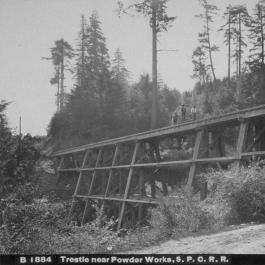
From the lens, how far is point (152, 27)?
97.0 feet

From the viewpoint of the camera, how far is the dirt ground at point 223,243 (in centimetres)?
619

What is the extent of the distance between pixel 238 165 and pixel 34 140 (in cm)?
810

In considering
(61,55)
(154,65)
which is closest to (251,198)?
(154,65)

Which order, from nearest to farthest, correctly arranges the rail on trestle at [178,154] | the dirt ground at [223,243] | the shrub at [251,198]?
1. the dirt ground at [223,243]
2. the shrub at [251,198]
3. the rail on trestle at [178,154]

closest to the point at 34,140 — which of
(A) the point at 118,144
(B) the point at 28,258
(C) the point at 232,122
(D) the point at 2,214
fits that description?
(A) the point at 118,144

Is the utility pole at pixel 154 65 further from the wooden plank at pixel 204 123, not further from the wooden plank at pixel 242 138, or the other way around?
the wooden plank at pixel 242 138

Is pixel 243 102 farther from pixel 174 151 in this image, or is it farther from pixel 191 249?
pixel 191 249

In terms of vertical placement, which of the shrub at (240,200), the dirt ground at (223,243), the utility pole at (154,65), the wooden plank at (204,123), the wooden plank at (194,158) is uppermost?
the utility pole at (154,65)
